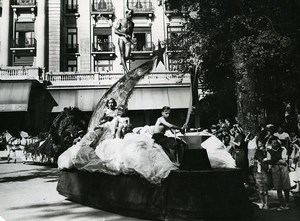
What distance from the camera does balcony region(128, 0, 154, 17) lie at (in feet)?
59.5

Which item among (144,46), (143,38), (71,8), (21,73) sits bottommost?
(21,73)

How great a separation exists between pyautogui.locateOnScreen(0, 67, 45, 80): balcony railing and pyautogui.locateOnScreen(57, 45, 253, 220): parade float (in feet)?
54.4

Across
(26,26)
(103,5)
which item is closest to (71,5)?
(26,26)

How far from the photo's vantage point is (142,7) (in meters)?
18.7

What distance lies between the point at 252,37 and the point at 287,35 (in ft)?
3.66

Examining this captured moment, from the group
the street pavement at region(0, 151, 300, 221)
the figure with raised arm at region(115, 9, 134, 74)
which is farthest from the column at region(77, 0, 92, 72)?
the street pavement at region(0, 151, 300, 221)

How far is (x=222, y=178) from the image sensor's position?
4.28 meters

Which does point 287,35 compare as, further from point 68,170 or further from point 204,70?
point 68,170

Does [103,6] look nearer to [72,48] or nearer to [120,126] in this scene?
[72,48]

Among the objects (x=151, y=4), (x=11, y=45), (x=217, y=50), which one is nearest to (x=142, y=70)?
(x=217, y=50)

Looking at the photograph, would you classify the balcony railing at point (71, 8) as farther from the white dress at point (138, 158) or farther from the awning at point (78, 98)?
the white dress at point (138, 158)

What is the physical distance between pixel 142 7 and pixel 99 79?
495 cm

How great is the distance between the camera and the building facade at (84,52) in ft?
62.1

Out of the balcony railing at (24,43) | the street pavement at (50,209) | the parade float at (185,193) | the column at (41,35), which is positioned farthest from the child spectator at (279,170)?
the balcony railing at (24,43)
